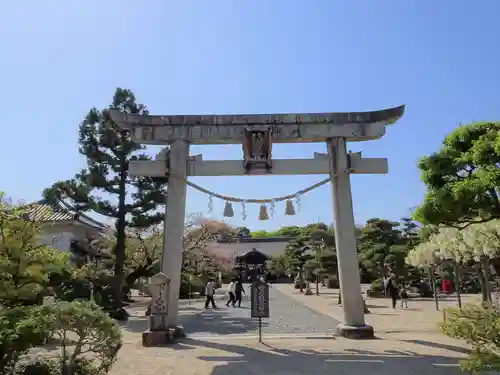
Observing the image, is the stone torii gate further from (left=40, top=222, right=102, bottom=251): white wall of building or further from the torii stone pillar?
(left=40, top=222, right=102, bottom=251): white wall of building

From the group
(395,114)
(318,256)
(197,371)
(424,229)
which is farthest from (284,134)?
(318,256)

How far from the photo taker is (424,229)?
2327cm

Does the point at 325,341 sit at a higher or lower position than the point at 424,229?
lower

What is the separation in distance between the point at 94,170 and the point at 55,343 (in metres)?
8.94

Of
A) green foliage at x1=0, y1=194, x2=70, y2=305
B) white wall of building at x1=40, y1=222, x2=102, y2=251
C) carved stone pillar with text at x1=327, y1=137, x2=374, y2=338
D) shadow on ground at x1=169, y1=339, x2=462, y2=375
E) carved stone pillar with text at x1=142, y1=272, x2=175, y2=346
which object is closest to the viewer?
shadow on ground at x1=169, y1=339, x2=462, y2=375

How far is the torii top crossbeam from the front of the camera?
12617 mm

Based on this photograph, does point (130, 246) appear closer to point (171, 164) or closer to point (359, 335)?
point (171, 164)

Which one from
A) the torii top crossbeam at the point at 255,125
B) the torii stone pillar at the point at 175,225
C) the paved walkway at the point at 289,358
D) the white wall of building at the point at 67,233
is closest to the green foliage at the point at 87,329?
the paved walkway at the point at 289,358

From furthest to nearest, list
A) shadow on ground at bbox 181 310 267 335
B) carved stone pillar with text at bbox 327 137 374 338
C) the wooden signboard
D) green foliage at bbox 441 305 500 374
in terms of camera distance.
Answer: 1. shadow on ground at bbox 181 310 267 335
2. carved stone pillar with text at bbox 327 137 374 338
3. the wooden signboard
4. green foliage at bbox 441 305 500 374

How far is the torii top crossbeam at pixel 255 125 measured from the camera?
41.4 ft

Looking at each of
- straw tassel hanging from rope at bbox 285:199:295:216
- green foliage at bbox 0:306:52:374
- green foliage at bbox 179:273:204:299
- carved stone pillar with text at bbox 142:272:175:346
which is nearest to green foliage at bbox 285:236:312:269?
green foliage at bbox 179:273:204:299

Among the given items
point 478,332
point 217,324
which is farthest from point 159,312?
point 478,332

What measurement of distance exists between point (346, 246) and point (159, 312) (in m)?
5.68

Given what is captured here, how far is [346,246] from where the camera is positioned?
39.3ft
